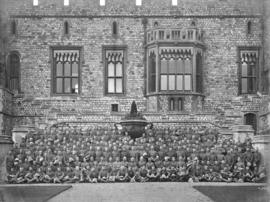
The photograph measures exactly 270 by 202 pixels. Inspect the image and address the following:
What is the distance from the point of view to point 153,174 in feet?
79.8

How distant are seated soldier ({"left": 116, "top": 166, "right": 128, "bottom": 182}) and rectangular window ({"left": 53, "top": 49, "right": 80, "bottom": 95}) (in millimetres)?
13916

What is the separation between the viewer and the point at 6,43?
37562mm

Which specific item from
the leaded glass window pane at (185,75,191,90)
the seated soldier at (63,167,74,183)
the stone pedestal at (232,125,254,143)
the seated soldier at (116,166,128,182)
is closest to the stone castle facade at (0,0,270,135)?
the leaded glass window pane at (185,75,191,90)

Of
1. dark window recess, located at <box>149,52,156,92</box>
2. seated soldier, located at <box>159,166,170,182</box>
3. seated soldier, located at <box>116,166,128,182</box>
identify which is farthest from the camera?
dark window recess, located at <box>149,52,156,92</box>

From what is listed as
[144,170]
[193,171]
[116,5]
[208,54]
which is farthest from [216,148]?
[116,5]

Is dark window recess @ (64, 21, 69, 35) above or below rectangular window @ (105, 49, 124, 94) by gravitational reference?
above

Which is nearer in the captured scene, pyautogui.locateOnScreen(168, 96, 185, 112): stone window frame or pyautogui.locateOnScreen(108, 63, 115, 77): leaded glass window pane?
pyautogui.locateOnScreen(168, 96, 185, 112): stone window frame

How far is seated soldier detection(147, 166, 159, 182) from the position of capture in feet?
79.7

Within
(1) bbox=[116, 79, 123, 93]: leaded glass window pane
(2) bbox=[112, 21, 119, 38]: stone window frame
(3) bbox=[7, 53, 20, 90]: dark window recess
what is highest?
(2) bbox=[112, 21, 119, 38]: stone window frame

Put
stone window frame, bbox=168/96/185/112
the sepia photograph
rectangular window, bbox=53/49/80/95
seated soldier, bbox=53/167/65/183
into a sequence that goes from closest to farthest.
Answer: seated soldier, bbox=53/167/65/183 < stone window frame, bbox=168/96/185/112 < the sepia photograph < rectangular window, bbox=53/49/80/95

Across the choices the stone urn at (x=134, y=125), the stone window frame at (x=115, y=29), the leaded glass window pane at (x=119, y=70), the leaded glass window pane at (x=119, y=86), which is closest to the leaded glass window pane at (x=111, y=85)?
the leaded glass window pane at (x=119, y=86)

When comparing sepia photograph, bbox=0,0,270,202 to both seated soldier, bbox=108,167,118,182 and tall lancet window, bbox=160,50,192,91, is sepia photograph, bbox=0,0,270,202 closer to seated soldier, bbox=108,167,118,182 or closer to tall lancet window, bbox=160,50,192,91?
tall lancet window, bbox=160,50,192,91

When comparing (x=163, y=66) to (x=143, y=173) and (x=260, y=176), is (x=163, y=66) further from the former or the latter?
(x=260, y=176)

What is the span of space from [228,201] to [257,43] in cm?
1790
